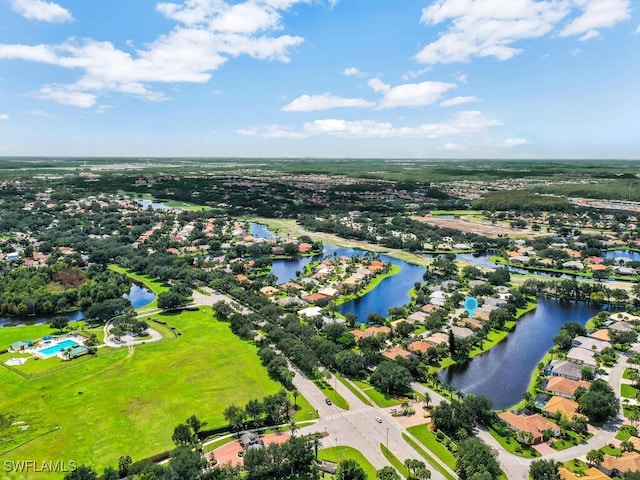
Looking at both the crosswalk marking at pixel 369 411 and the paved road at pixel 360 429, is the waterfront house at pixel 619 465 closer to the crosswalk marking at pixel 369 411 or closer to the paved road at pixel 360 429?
the paved road at pixel 360 429

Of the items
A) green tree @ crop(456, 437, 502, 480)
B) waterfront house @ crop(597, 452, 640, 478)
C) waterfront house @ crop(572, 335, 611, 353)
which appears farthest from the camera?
waterfront house @ crop(572, 335, 611, 353)

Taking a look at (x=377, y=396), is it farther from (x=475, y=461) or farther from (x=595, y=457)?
(x=595, y=457)

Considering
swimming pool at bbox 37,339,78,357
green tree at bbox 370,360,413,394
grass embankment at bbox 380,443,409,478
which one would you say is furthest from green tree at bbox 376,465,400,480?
swimming pool at bbox 37,339,78,357

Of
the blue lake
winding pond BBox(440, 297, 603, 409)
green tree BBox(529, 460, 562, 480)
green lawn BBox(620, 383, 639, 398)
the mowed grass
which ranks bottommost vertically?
winding pond BBox(440, 297, 603, 409)

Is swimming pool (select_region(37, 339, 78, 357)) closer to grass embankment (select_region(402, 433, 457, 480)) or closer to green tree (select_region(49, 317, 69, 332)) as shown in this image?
green tree (select_region(49, 317, 69, 332))

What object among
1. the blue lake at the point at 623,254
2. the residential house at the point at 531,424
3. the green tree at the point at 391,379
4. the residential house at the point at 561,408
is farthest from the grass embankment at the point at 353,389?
the blue lake at the point at 623,254

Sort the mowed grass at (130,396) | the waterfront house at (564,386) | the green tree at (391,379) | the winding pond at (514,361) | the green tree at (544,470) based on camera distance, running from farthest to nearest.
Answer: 1. the winding pond at (514,361)
2. the green tree at (391,379)
3. the waterfront house at (564,386)
4. the mowed grass at (130,396)
5. the green tree at (544,470)
